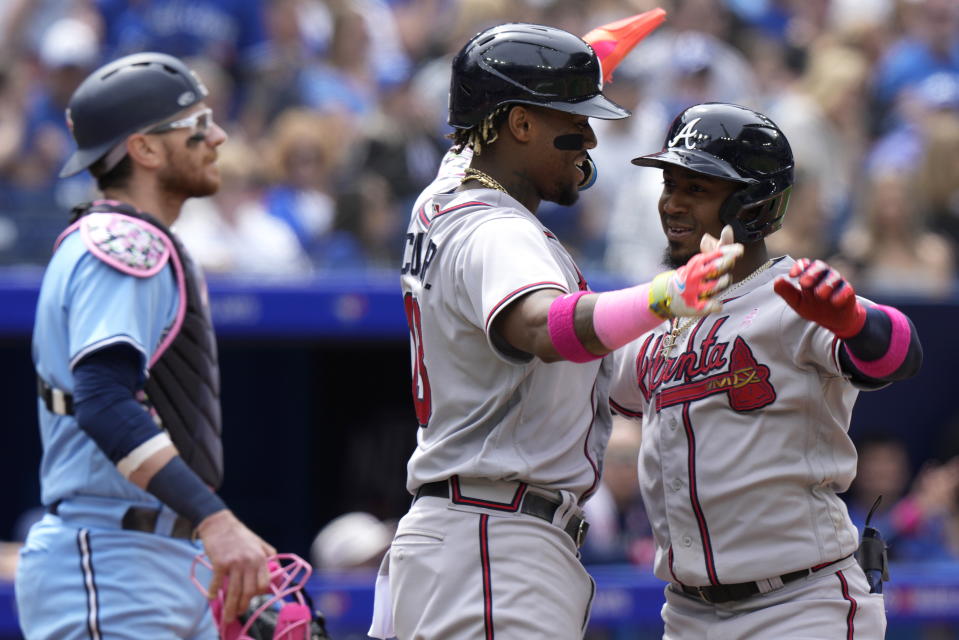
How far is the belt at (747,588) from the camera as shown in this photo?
3320 mm

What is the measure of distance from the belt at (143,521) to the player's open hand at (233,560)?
0.22m

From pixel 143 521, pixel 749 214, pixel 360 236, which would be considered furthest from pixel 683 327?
pixel 360 236

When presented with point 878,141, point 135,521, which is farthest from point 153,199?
point 878,141

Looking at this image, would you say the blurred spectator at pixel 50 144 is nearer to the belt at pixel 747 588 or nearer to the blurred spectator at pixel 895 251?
the blurred spectator at pixel 895 251

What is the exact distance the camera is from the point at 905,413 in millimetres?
8250

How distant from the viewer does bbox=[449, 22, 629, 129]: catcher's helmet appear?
3174 millimetres

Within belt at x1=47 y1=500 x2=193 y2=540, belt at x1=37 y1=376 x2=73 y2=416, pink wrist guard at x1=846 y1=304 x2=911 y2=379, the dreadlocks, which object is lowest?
belt at x1=47 y1=500 x2=193 y2=540

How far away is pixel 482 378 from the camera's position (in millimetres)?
3148

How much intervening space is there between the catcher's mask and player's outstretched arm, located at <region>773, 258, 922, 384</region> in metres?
1.42

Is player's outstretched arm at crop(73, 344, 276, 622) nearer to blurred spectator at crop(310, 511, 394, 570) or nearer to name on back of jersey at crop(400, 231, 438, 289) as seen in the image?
name on back of jersey at crop(400, 231, 438, 289)

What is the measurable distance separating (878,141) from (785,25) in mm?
1451

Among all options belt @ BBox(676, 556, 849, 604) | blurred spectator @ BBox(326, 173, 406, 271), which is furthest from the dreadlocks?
blurred spectator @ BBox(326, 173, 406, 271)

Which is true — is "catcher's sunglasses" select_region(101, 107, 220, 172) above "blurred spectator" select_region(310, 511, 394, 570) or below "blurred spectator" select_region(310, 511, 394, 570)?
above

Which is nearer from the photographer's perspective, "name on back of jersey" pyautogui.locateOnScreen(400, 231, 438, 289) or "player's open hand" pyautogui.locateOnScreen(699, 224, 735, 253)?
"player's open hand" pyautogui.locateOnScreen(699, 224, 735, 253)
